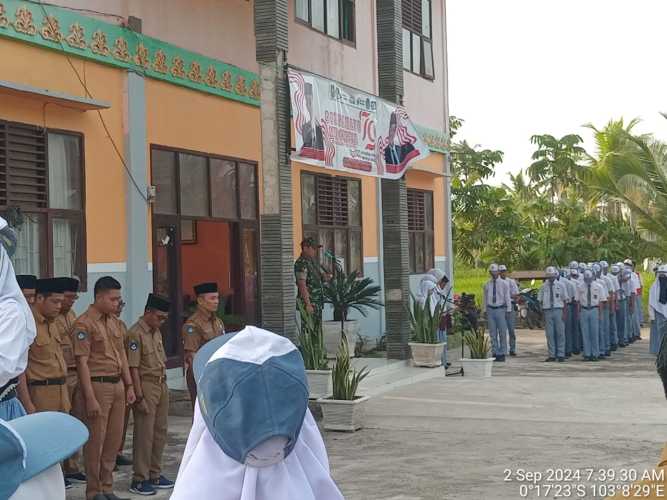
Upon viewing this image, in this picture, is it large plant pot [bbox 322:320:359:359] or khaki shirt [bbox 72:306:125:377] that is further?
large plant pot [bbox 322:320:359:359]

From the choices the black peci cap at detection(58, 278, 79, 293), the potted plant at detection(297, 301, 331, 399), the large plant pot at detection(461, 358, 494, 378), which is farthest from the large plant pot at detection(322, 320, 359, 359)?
the black peci cap at detection(58, 278, 79, 293)

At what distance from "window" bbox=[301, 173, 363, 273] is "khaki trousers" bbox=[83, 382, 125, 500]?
26.9 feet

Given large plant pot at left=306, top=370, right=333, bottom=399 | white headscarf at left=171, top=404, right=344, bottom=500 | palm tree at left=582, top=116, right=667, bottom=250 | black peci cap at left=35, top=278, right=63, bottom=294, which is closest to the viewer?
white headscarf at left=171, top=404, right=344, bottom=500

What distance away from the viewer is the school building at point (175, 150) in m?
9.86

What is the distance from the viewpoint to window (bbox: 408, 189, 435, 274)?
19.4 meters

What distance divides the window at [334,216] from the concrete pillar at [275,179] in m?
4.51

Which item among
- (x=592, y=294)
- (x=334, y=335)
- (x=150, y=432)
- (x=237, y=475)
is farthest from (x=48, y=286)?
(x=592, y=294)

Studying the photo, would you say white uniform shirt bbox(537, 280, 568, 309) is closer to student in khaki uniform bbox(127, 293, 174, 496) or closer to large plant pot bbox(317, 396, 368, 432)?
large plant pot bbox(317, 396, 368, 432)

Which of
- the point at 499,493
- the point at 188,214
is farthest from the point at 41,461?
the point at 188,214

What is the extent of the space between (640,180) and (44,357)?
22.1 metres

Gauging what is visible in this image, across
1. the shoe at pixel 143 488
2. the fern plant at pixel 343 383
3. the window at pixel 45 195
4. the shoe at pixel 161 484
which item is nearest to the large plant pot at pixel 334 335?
the fern plant at pixel 343 383

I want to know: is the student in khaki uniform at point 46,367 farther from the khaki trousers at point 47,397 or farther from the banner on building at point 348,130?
the banner on building at point 348,130

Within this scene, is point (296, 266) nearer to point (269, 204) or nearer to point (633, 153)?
point (269, 204)

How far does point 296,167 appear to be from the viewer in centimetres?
1509
